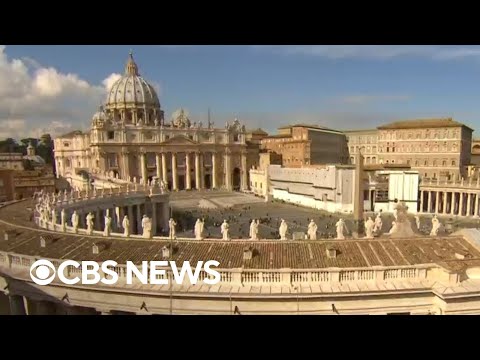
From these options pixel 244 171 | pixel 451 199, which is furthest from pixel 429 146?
pixel 244 171

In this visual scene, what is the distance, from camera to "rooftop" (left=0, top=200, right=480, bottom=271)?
10.1 metres

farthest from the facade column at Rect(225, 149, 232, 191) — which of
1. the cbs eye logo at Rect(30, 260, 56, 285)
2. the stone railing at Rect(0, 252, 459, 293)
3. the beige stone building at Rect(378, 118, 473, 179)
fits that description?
the stone railing at Rect(0, 252, 459, 293)

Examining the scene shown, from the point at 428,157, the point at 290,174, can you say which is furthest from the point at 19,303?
the point at 428,157

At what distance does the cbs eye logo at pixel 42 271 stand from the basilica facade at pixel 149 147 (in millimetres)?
42524

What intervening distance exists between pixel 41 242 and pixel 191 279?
5750mm

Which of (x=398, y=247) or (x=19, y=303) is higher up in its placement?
(x=398, y=247)

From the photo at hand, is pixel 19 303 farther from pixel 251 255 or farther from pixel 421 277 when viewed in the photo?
pixel 421 277

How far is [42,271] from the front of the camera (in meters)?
10.5

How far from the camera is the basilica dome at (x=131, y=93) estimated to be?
7250cm

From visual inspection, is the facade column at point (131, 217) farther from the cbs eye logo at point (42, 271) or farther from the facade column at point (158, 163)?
the facade column at point (158, 163)

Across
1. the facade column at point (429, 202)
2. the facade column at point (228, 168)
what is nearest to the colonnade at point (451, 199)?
the facade column at point (429, 202)

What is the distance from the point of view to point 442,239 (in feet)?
37.9

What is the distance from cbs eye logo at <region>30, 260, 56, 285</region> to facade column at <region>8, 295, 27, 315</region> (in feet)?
3.33

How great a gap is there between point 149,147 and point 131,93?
771 inches
